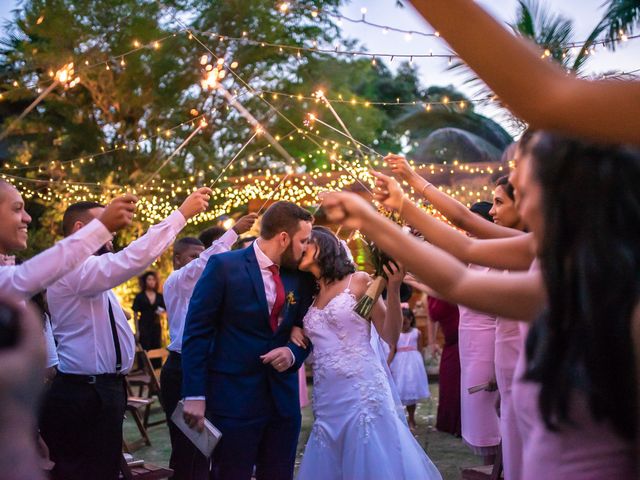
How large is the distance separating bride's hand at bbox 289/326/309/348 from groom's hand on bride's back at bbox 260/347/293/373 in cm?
18

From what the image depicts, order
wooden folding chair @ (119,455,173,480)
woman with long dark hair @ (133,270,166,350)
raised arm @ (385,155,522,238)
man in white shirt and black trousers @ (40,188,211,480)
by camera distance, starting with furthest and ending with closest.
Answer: woman with long dark hair @ (133,270,166,350) → wooden folding chair @ (119,455,173,480) → man in white shirt and black trousers @ (40,188,211,480) → raised arm @ (385,155,522,238)

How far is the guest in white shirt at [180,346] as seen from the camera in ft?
20.4

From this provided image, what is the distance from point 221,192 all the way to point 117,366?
10.6m

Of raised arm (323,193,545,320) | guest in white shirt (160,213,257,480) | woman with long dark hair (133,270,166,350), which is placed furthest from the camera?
woman with long dark hair (133,270,166,350)

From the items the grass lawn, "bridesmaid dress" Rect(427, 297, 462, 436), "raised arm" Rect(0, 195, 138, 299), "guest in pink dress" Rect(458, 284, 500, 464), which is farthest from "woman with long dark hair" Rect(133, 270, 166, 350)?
Answer: "raised arm" Rect(0, 195, 138, 299)

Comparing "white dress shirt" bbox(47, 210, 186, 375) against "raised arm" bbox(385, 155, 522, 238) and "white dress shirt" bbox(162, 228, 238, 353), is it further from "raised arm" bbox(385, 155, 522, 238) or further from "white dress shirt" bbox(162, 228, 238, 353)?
"white dress shirt" bbox(162, 228, 238, 353)

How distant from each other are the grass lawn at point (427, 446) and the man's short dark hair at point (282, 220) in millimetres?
3352

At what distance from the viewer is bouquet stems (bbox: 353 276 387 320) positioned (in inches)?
191

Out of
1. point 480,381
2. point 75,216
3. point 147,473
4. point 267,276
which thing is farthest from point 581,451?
point 147,473

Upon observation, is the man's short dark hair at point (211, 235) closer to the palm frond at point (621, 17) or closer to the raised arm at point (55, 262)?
the raised arm at point (55, 262)

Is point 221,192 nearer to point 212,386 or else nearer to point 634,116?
point 212,386

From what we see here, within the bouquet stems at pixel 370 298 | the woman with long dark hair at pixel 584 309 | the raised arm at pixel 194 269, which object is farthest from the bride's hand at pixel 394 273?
the woman with long dark hair at pixel 584 309

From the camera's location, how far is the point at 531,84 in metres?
1.35

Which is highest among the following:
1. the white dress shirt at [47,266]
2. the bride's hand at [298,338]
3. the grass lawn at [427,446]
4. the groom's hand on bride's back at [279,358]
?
the white dress shirt at [47,266]
